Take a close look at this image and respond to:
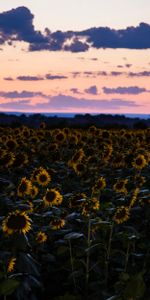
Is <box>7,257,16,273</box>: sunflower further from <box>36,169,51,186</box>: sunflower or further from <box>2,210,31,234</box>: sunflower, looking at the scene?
<box>36,169,51,186</box>: sunflower

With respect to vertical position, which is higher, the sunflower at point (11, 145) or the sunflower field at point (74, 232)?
the sunflower at point (11, 145)

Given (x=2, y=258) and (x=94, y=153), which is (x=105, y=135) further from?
(x=2, y=258)

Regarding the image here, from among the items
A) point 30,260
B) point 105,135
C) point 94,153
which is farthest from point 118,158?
point 30,260

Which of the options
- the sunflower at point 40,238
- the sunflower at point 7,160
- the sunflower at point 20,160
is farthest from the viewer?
the sunflower at point 20,160

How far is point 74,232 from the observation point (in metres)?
5.88

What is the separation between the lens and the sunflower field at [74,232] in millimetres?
5121

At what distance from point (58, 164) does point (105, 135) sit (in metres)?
3.75

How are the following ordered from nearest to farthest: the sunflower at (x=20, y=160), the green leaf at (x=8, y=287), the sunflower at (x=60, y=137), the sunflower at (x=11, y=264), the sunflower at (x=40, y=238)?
the green leaf at (x=8, y=287)
the sunflower at (x=11, y=264)
the sunflower at (x=40, y=238)
the sunflower at (x=20, y=160)
the sunflower at (x=60, y=137)

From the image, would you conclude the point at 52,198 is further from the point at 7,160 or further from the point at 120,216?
the point at 7,160

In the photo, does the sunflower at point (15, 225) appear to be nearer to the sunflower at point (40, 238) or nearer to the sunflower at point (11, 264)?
the sunflower at point (11, 264)

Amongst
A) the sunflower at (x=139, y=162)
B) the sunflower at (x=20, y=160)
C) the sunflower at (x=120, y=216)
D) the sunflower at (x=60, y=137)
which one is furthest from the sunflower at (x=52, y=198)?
the sunflower at (x=60, y=137)

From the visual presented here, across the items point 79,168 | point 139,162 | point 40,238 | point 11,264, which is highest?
point 139,162

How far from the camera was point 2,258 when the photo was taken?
17.2ft

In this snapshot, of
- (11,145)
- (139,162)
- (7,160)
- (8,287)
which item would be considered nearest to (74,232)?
(8,287)
